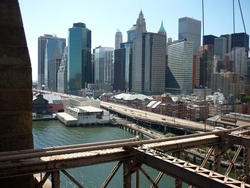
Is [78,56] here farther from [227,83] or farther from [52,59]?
[227,83]

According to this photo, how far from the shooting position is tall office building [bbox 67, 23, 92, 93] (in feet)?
401

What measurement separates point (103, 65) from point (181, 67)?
5101 centimetres

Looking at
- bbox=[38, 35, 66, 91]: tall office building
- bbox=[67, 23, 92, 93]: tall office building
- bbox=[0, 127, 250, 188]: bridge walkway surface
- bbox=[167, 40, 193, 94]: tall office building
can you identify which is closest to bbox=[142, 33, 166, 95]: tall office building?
bbox=[167, 40, 193, 94]: tall office building

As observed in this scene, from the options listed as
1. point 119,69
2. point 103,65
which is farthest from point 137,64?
point 103,65

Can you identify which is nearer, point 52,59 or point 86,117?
point 86,117

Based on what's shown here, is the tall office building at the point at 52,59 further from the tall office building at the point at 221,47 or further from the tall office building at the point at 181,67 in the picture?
the tall office building at the point at 221,47

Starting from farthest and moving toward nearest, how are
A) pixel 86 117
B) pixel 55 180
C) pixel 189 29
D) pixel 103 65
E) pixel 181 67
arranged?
pixel 189 29 < pixel 103 65 < pixel 181 67 < pixel 86 117 < pixel 55 180

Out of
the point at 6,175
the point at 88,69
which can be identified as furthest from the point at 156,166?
the point at 88,69

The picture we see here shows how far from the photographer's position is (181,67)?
110562 millimetres

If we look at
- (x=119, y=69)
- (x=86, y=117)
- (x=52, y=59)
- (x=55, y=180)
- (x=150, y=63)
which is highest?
(x=52, y=59)

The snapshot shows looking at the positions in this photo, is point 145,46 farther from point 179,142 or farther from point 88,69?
point 179,142

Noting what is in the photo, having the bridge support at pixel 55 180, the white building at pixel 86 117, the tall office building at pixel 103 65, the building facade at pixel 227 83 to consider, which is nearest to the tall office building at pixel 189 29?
the tall office building at pixel 103 65

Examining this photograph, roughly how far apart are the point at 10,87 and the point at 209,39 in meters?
169

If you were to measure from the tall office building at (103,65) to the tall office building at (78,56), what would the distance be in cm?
1023
